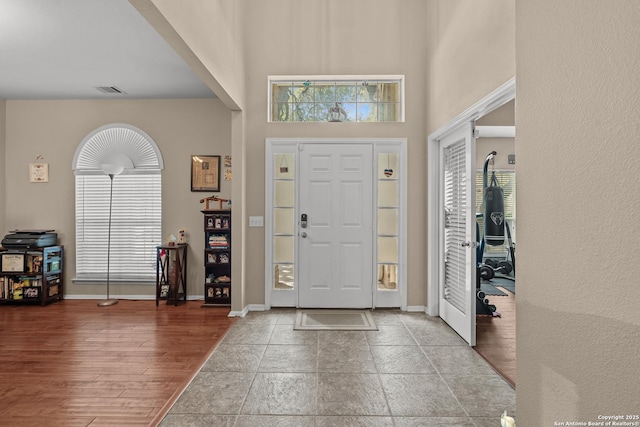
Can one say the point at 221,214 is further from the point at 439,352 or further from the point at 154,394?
the point at 439,352

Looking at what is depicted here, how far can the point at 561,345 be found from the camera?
1.26 m

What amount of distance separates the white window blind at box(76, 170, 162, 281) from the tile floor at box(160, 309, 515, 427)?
235cm

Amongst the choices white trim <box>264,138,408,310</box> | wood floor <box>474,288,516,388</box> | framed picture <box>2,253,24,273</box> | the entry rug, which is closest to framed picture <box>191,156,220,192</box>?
white trim <box>264,138,408,310</box>

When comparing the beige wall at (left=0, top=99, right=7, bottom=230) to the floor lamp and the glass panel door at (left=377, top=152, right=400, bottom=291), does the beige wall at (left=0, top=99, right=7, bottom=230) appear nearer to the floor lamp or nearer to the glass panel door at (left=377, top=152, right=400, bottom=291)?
the floor lamp

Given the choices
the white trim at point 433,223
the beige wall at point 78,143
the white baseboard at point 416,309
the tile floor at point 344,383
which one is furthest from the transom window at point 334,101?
the tile floor at point 344,383

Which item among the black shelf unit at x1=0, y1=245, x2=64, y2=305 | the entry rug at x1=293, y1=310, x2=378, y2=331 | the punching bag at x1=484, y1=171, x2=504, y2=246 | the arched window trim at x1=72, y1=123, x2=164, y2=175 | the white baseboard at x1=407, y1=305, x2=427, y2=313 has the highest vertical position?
the arched window trim at x1=72, y1=123, x2=164, y2=175

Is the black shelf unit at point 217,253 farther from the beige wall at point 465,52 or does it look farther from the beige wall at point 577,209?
the beige wall at point 577,209

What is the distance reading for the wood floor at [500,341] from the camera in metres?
2.86

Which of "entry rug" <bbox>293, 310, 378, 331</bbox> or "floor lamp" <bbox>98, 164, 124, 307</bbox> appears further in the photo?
"floor lamp" <bbox>98, 164, 124, 307</bbox>

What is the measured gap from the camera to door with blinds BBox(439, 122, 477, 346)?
329 centimetres

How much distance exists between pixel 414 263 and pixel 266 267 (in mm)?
1787

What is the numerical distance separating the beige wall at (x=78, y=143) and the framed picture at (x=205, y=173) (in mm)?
77

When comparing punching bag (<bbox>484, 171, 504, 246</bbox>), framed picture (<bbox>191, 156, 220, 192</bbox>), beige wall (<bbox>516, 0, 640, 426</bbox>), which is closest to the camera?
beige wall (<bbox>516, 0, 640, 426</bbox>)

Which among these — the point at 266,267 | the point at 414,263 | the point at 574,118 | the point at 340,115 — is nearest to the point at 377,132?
the point at 340,115
